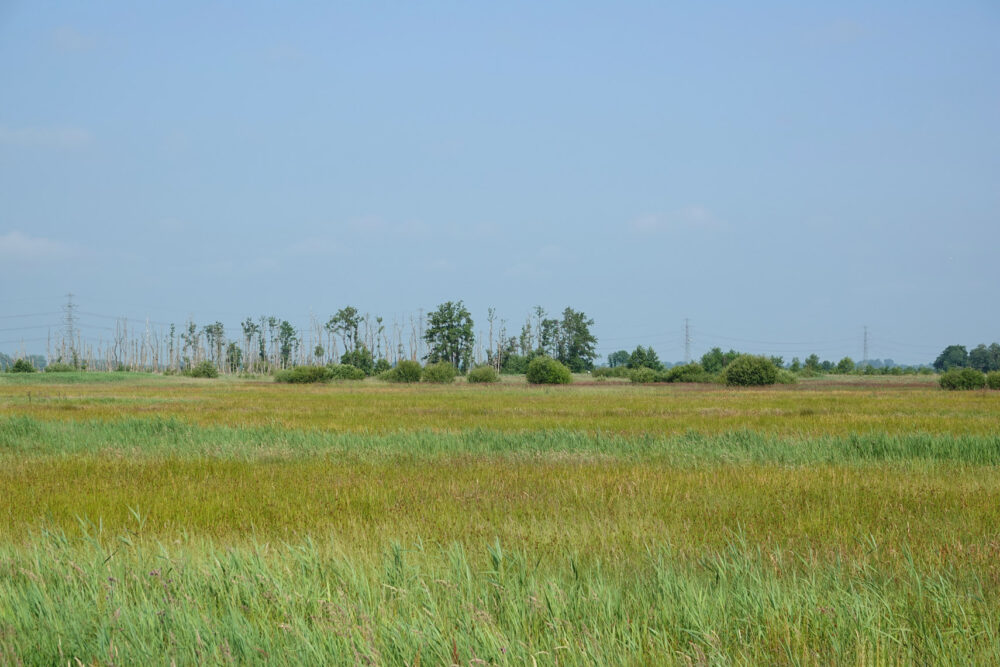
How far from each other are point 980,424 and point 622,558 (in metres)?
15.2

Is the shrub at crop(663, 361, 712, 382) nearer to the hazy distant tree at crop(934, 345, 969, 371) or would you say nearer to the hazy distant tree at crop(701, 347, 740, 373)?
the hazy distant tree at crop(701, 347, 740, 373)

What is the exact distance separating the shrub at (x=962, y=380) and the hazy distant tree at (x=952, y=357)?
81002 millimetres

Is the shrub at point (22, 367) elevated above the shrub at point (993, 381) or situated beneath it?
elevated above

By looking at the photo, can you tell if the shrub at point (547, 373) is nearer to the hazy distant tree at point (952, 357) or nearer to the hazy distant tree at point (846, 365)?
the hazy distant tree at point (846, 365)

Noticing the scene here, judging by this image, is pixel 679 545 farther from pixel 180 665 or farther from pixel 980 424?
Result: pixel 980 424

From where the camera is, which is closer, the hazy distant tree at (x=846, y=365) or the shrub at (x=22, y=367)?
the shrub at (x=22, y=367)

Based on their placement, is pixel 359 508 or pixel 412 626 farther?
pixel 359 508

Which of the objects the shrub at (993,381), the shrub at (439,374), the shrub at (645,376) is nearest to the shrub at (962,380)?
the shrub at (993,381)

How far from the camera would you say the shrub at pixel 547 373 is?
51.3 meters

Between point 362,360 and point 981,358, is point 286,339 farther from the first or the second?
point 981,358

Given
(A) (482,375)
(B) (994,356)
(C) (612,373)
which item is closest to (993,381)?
(A) (482,375)

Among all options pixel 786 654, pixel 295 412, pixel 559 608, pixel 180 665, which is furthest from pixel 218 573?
pixel 295 412

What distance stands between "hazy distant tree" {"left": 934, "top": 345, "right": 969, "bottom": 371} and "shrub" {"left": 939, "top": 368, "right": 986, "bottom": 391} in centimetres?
8100

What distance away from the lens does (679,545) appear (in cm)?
522
